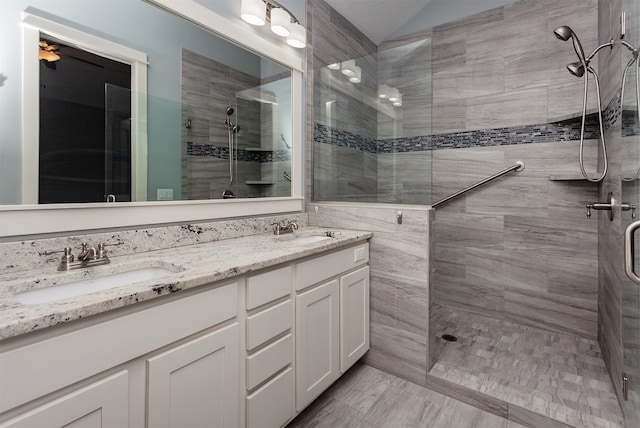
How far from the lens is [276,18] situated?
6.85 ft

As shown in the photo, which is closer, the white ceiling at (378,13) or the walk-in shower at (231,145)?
the walk-in shower at (231,145)

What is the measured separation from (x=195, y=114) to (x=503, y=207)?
2.46 meters

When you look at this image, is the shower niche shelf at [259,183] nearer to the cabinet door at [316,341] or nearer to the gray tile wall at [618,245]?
the cabinet door at [316,341]

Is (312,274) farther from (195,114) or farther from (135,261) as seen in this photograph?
(195,114)

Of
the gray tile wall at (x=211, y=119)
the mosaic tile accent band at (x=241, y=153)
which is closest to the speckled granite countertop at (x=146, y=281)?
the gray tile wall at (x=211, y=119)

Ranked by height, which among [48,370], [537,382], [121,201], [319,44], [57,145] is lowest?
[537,382]

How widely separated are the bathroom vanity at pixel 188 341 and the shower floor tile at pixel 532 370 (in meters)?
0.80

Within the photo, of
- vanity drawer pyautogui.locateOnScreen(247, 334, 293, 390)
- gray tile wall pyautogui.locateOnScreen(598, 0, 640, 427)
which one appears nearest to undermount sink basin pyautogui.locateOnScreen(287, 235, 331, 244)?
vanity drawer pyautogui.locateOnScreen(247, 334, 293, 390)

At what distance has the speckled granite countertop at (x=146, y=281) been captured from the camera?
73cm

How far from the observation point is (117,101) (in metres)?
1.38

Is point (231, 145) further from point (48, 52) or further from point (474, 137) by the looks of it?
point (474, 137)

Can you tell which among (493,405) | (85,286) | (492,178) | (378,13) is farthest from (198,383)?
(378,13)

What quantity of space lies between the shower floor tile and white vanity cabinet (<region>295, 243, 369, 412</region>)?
49 cm

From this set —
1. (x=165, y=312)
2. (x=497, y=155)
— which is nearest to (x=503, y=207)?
(x=497, y=155)
